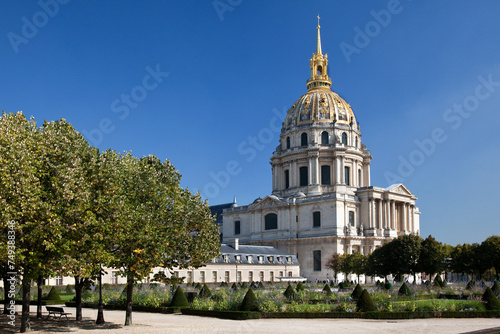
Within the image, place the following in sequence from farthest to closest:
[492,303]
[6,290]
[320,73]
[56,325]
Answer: [320,73]
[492,303]
[6,290]
[56,325]

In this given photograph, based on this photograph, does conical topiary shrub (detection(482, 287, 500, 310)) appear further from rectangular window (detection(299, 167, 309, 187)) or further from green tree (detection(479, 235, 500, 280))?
rectangular window (detection(299, 167, 309, 187))

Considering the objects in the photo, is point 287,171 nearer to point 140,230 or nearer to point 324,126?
point 324,126

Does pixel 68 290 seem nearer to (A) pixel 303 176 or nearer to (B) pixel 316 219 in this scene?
(B) pixel 316 219

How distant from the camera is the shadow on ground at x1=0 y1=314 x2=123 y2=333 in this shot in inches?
886

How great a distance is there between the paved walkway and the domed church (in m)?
55.5

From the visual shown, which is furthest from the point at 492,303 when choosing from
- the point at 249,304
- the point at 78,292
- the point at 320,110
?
the point at 320,110

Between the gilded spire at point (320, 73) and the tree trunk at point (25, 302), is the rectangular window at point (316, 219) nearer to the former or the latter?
the gilded spire at point (320, 73)

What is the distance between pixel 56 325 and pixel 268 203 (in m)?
68.4

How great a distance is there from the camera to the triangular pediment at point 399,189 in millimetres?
88188

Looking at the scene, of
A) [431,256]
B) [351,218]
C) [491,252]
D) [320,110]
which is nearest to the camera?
[491,252]

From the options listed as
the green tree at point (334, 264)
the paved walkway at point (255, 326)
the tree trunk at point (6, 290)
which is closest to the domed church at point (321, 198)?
the green tree at point (334, 264)

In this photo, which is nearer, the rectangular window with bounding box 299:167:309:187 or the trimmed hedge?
the trimmed hedge

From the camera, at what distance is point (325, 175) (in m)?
92.8

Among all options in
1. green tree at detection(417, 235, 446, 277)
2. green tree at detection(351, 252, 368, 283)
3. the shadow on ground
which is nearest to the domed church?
green tree at detection(351, 252, 368, 283)
